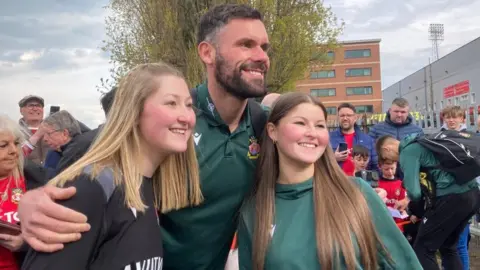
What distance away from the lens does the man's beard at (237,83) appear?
2445 mm

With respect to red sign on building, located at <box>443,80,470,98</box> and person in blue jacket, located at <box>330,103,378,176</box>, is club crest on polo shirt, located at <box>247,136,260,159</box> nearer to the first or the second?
person in blue jacket, located at <box>330,103,378,176</box>

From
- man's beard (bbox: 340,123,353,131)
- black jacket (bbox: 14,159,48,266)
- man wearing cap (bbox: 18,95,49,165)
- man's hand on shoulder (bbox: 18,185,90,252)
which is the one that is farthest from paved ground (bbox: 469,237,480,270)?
man's hand on shoulder (bbox: 18,185,90,252)

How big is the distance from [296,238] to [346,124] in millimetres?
4249

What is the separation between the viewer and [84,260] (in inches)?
58.4

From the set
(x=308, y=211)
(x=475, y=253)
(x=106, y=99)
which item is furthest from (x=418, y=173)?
(x=106, y=99)

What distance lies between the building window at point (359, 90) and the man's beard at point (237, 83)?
215 feet

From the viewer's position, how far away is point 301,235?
2072mm

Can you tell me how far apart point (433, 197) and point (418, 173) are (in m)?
0.38

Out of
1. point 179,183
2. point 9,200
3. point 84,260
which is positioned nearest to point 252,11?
point 179,183

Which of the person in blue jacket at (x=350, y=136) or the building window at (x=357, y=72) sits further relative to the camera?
the building window at (x=357, y=72)

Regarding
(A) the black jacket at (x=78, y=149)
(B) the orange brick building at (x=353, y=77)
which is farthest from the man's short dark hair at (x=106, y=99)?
(B) the orange brick building at (x=353, y=77)

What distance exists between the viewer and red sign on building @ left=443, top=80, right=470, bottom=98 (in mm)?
37156

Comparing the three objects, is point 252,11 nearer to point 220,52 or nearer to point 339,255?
point 220,52

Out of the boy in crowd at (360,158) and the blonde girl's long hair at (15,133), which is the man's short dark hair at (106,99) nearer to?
the blonde girl's long hair at (15,133)
